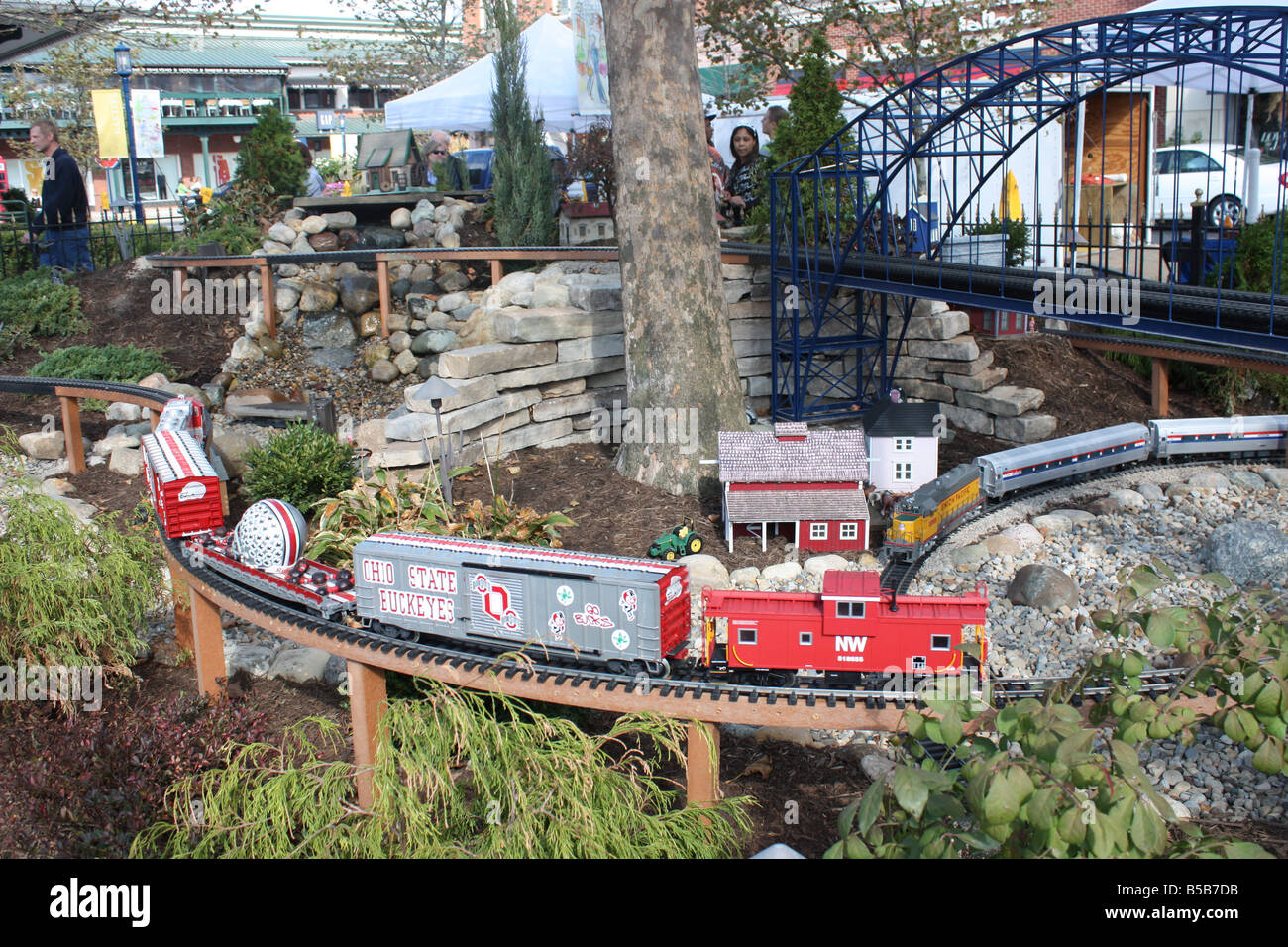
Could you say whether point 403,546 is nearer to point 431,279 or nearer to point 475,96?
point 431,279

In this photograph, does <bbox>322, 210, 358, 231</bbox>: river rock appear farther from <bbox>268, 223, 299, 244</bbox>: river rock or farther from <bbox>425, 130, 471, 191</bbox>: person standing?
<bbox>425, 130, 471, 191</bbox>: person standing

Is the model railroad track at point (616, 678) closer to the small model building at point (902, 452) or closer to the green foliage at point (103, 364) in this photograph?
the small model building at point (902, 452)

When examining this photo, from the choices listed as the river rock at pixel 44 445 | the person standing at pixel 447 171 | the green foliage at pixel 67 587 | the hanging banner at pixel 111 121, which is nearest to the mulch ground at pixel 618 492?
the green foliage at pixel 67 587

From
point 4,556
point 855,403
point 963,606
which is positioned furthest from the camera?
point 855,403

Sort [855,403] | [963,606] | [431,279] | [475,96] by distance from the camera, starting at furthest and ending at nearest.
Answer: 1. [475,96]
2. [431,279]
3. [855,403]
4. [963,606]

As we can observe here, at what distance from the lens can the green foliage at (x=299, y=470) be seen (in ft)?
33.2

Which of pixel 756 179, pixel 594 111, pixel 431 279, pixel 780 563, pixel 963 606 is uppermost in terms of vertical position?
pixel 594 111

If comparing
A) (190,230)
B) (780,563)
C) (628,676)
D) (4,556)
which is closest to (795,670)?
(628,676)

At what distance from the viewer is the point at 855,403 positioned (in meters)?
14.5

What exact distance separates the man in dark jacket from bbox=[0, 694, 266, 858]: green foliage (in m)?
13.3

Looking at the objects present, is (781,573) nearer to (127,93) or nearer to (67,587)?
(67,587)

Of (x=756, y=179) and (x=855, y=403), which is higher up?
(x=756, y=179)

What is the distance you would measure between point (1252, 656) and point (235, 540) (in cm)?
651

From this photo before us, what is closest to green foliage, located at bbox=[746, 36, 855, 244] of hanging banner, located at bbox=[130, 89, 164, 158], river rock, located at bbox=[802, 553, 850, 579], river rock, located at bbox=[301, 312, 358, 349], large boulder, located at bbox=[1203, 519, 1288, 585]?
river rock, located at bbox=[802, 553, 850, 579]
